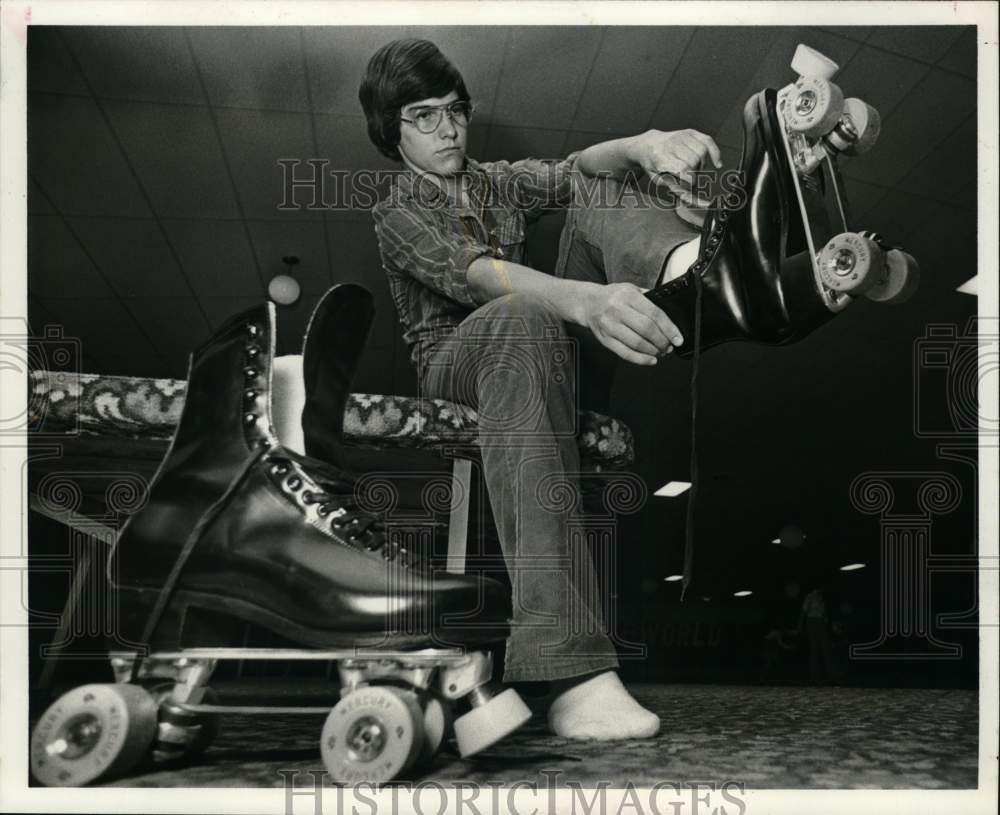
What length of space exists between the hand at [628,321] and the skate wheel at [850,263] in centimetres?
15

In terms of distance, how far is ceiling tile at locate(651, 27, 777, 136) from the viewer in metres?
1.08

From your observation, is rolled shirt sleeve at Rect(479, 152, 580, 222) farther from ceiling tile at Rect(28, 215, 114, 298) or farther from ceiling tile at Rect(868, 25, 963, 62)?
ceiling tile at Rect(28, 215, 114, 298)

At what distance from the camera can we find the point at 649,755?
767 mm

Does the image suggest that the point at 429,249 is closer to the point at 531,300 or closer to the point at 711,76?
the point at 531,300

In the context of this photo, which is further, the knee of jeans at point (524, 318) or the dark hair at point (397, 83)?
the dark hair at point (397, 83)

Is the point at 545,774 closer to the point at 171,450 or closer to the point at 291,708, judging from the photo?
the point at 291,708

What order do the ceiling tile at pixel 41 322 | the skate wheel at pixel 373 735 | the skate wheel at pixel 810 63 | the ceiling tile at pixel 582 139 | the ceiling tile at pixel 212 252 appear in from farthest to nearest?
the ceiling tile at pixel 212 252 → the ceiling tile at pixel 582 139 → the ceiling tile at pixel 41 322 → the skate wheel at pixel 810 63 → the skate wheel at pixel 373 735

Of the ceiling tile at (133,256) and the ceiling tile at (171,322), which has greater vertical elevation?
the ceiling tile at (133,256)

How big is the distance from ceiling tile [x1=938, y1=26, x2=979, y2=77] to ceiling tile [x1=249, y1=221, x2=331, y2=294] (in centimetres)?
148

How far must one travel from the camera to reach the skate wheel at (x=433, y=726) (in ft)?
2.22

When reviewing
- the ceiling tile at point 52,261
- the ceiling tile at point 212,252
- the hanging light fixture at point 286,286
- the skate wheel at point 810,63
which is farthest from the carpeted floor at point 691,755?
the hanging light fixture at point 286,286

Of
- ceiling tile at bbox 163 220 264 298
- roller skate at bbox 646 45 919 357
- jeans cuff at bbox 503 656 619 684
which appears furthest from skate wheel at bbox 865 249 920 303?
ceiling tile at bbox 163 220 264 298

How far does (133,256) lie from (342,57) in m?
1.07

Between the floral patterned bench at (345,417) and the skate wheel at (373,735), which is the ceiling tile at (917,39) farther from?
the skate wheel at (373,735)
